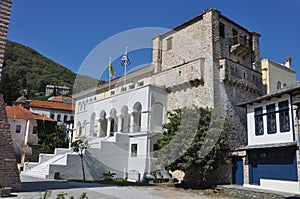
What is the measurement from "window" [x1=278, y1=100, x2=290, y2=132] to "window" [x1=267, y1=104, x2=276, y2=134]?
0.52 m

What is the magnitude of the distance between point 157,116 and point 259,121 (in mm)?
9875

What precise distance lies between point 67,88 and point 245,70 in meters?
88.9

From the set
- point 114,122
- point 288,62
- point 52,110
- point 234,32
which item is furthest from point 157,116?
point 52,110

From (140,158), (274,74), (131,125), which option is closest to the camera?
(140,158)

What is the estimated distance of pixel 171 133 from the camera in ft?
59.4

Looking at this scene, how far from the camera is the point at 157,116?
24875mm

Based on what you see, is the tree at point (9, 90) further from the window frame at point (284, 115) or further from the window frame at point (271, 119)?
the window frame at point (284, 115)

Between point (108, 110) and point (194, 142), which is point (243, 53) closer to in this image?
point (194, 142)

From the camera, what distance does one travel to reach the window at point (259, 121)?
668 inches

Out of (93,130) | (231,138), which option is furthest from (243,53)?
(93,130)

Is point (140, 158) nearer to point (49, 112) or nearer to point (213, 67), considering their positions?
point (213, 67)

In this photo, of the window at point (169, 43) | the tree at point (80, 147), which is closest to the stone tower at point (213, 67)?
the window at point (169, 43)

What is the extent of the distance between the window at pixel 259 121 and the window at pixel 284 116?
1527mm

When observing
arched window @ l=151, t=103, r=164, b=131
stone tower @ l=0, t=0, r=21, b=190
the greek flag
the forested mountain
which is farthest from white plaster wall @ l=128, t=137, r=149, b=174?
the forested mountain
